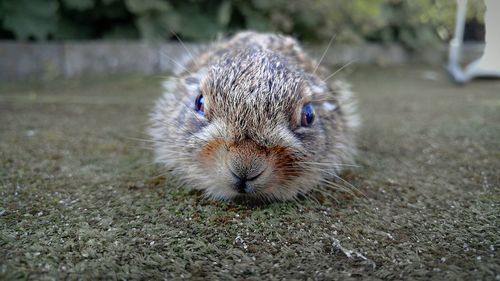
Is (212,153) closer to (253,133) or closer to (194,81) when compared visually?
(253,133)

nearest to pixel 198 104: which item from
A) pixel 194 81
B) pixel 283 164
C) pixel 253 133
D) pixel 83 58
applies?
pixel 194 81

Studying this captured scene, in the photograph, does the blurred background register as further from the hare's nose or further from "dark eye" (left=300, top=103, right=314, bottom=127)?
the hare's nose

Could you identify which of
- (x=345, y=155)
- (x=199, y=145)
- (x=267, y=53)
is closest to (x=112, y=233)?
(x=199, y=145)

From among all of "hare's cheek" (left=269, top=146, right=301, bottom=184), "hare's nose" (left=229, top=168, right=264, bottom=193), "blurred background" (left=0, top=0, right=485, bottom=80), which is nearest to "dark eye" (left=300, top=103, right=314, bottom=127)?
"hare's cheek" (left=269, top=146, right=301, bottom=184)

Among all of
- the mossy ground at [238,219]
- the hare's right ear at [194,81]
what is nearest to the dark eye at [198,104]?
the hare's right ear at [194,81]

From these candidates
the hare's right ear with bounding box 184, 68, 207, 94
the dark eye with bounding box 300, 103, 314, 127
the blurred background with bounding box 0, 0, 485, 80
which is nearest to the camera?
the dark eye with bounding box 300, 103, 314, 127

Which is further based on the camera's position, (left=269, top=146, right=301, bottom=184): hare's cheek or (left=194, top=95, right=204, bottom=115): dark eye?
(left=194, top=95, right=204, bottom=115): dark eye

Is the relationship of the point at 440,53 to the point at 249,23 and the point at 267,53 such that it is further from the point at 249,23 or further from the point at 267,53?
the point at 267,53
